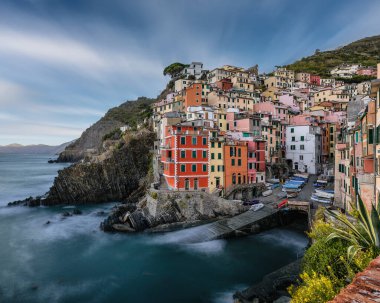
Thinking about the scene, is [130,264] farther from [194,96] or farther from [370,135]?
[194,96]

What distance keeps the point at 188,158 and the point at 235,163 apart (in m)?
8.28

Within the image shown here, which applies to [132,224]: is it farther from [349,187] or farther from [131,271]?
[349,187]

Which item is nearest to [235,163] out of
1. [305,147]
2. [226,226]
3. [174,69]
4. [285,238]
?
[226,226]

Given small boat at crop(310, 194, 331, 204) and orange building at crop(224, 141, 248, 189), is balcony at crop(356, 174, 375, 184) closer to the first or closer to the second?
small boat at crop(310, 194, 331, 204)

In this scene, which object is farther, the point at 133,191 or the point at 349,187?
the point at 133,191

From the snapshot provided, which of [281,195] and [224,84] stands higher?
[224,84]

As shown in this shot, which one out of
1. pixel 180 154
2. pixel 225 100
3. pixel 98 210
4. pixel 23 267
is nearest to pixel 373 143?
pixel 180 154

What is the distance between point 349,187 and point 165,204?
A: 75.1ft

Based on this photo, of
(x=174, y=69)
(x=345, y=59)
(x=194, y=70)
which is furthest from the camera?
(x=345, y=59)

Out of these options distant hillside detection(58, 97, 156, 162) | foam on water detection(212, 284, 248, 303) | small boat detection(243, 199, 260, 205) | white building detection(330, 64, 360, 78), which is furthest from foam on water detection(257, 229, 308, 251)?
distant hillside detection(58, 97, 156, 162)

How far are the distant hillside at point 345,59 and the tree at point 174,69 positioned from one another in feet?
215

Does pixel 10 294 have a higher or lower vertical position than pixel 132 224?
lower

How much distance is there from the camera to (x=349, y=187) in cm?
2983

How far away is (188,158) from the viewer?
39.6 metres
